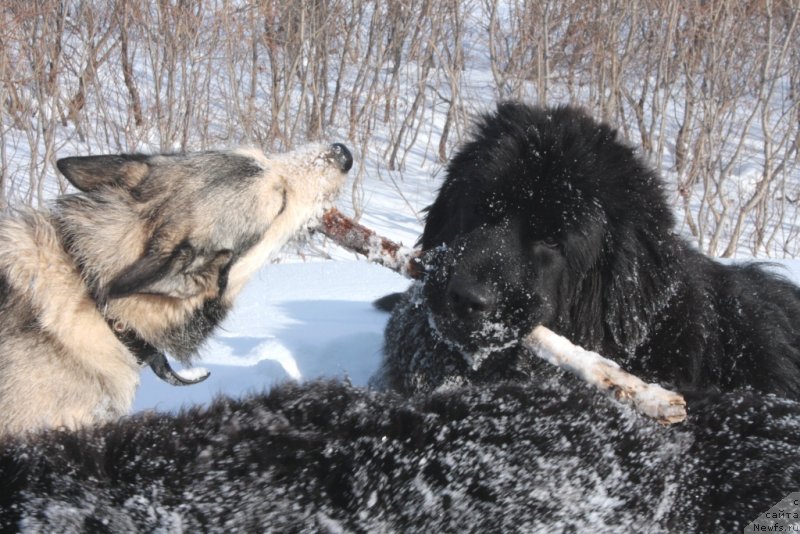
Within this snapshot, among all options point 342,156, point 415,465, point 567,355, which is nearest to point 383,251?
point 342,156

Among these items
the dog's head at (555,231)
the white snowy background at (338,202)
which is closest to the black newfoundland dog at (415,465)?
the white snowy background at (338,202)

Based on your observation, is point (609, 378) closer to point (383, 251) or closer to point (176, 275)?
point (383, 251)

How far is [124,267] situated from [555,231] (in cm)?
176

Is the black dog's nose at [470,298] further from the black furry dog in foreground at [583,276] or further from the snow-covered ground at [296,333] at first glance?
the snow-covered ground at [296,333]

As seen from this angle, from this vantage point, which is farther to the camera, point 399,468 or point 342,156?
point 342,156

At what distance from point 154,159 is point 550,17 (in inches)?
283

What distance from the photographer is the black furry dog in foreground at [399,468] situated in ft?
5.42

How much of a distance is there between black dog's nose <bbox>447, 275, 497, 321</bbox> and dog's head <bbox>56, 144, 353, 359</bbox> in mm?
1035

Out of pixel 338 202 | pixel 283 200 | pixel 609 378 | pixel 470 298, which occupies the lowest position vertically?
pixel 338 202

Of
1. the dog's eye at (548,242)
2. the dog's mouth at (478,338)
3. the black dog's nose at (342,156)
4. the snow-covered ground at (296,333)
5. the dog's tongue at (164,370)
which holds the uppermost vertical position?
the black dog's nose at (342,156)

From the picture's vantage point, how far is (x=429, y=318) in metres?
3.39

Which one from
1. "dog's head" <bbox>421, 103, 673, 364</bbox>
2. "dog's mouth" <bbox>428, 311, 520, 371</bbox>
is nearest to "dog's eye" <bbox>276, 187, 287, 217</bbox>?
"dog's head" <bbox>421, 103, 673, 364</bbox>

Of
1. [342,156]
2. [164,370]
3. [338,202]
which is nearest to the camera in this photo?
[164,370]

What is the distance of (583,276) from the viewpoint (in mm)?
3389
